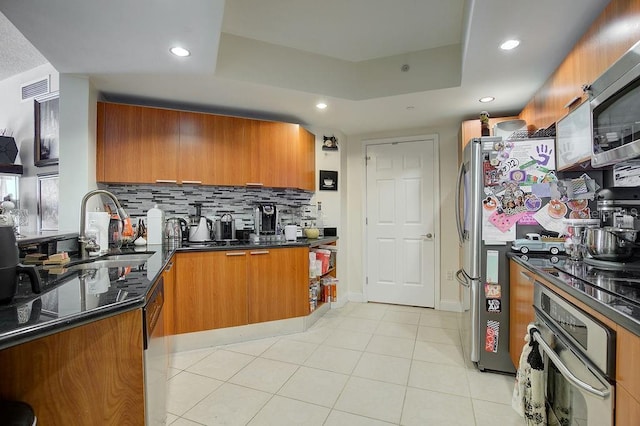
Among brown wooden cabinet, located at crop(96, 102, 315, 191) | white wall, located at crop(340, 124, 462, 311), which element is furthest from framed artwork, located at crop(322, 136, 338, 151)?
brown wooden cabinet, located at crop(96, 102, 315, 191)

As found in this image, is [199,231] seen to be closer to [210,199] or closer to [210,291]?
[210,199]

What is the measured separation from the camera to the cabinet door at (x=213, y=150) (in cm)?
290

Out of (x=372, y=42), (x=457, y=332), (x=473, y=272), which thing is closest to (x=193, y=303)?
(x=473, y=272)

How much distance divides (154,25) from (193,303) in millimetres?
2009

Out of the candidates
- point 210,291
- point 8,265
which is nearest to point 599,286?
point 8,265

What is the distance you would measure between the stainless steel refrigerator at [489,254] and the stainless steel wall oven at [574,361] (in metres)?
0.61

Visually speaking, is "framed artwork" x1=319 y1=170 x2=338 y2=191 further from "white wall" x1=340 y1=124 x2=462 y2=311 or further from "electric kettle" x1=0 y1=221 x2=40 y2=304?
"electric kettle" x1=0 y1=221 x2=40 y2=304

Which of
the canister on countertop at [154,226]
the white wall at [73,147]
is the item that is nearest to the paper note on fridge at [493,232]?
the canister on countertop at [154,226]

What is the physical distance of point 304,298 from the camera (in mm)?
2947

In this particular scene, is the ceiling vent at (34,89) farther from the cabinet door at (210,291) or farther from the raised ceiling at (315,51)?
the cabinet door at (210,291)

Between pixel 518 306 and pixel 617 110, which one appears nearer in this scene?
pixel 617 110

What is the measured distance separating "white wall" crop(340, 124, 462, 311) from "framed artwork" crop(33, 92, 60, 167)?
308cm

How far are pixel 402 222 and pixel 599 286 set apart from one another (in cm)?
266

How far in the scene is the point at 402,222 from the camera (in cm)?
380
